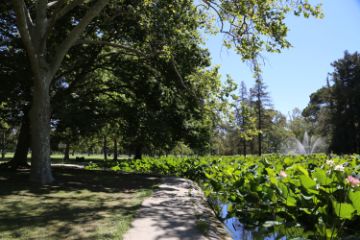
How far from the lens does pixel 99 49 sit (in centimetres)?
1942

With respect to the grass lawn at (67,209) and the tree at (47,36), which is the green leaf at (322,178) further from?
the tree at (47,36)

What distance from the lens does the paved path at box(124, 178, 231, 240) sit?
652 cm

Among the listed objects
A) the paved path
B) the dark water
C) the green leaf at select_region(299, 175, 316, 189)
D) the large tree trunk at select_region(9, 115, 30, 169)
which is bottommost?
the dark water

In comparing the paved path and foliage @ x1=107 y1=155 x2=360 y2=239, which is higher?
foliage @ x1=107 y1=155 x2=360 y2=239

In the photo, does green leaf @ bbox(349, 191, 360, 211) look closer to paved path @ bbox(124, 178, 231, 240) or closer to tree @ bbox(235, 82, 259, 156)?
paved path @ bbox(124, 178, 231, 240)

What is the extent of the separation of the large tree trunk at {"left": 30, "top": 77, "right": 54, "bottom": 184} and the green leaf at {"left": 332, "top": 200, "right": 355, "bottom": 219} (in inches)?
387

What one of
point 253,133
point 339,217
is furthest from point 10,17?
point 339,217

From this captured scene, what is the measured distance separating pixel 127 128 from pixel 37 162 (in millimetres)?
8385

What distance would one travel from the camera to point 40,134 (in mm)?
12727

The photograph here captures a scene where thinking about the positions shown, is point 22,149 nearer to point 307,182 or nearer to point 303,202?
point 303,202

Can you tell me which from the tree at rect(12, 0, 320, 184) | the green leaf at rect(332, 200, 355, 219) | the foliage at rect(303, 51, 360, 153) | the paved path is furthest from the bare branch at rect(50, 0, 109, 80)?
the foliage at rect(303, 51, 360, 153)

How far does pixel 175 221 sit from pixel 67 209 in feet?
8.15

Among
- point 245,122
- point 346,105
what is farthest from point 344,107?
point 245,122

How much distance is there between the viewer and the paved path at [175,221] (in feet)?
21.4
